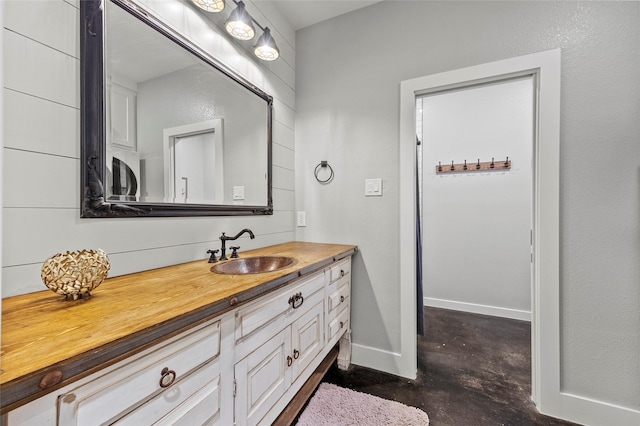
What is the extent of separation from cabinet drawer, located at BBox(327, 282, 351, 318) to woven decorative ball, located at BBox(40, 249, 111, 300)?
116 cm

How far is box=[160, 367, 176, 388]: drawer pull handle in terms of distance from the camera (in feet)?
2.33

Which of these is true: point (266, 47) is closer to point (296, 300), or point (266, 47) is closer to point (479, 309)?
point (296, 300)

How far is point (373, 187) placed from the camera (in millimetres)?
2020

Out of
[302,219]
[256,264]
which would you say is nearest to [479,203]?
[302,219]

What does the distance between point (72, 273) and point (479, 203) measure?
10.9 feet

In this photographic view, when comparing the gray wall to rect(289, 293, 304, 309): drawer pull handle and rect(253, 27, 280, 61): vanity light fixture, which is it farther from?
rect(289, 293, 304, 309): drawer pull handle

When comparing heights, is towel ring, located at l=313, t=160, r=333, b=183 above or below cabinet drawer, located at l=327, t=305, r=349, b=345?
above

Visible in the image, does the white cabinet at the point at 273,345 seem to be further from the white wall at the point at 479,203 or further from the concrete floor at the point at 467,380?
the white wall at the point at 479,203

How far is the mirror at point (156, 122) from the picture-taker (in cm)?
102

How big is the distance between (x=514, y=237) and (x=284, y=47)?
9.47 ft

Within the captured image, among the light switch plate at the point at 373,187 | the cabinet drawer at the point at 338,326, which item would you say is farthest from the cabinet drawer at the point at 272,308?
the light switch plate at the point at 373,187

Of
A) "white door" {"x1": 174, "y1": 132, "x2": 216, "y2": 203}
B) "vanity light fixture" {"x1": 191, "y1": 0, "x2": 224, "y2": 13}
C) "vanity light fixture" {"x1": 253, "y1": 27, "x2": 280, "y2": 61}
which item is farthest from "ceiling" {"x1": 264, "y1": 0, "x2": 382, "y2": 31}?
"white door" {"x1": 174, "y1": 132, "x2": 216, "y2": 203}

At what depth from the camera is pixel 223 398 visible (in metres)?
0.90

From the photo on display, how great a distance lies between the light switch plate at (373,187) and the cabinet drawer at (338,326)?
2.79 feet
